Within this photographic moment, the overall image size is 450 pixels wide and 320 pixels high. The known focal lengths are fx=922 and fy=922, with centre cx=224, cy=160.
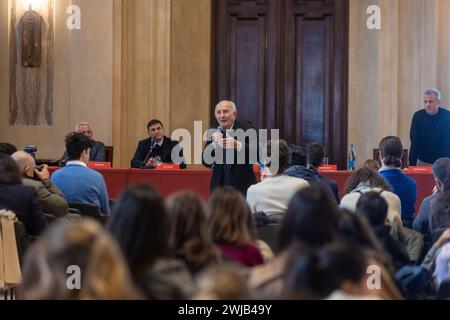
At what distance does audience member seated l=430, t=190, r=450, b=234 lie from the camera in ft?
20.1

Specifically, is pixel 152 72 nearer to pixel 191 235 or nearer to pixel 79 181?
pixel 79 181

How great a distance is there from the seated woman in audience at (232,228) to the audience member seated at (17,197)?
7.80ft

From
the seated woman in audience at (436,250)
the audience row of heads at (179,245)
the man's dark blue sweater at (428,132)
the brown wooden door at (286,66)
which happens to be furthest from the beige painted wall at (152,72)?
the audience row of heads at (179,245)

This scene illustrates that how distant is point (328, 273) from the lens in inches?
112

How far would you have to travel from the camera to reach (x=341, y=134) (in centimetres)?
1217

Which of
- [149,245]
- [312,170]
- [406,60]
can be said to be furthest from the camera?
[406,60]

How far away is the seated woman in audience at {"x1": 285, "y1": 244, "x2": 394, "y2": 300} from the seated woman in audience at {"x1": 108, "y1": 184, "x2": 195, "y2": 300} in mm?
428

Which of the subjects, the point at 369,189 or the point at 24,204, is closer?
the point at 24,204

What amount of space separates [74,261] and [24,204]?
3.75 meters

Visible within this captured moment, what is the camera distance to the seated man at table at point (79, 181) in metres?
7.28

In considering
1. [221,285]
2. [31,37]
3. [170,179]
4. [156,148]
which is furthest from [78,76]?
[221,285]

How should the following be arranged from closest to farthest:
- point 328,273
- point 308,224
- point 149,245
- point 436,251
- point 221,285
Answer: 1. point 221,285
2. point 328,273
3. point 149,245
4. point 308,224
5. point 436,251

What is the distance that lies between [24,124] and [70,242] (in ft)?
30.6
